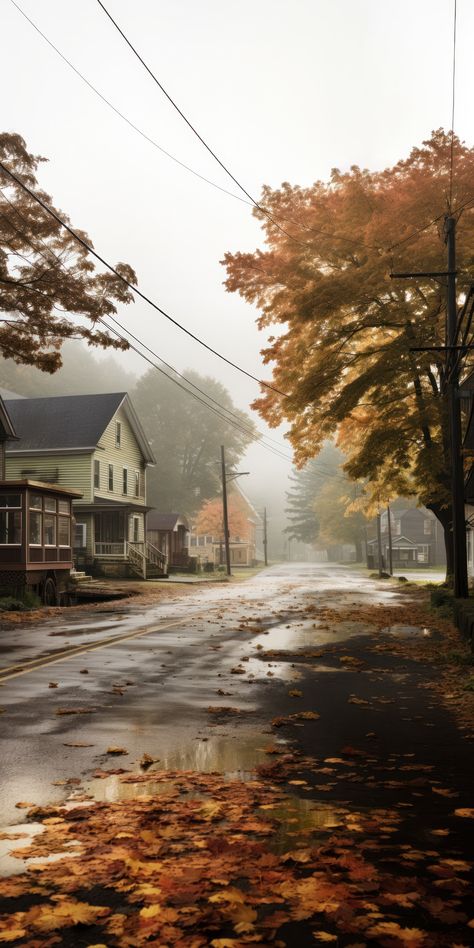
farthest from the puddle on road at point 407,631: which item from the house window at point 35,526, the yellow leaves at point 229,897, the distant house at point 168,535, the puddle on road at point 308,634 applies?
the distant house at point 168,535

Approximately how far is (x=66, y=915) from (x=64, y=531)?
Result: 100 feet

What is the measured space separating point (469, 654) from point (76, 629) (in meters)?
9.00

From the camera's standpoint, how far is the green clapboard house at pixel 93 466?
156ft

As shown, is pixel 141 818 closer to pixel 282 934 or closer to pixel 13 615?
pixel 282 934

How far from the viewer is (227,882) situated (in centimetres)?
409

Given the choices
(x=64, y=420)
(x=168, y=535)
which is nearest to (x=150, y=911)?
(x=64, y=420)

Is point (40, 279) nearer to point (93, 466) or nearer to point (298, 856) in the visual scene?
point (298, 856)

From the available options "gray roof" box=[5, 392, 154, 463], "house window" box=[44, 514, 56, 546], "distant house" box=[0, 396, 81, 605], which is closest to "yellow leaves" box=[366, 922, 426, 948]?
"distant house" box=[0, 396, 81, 605]

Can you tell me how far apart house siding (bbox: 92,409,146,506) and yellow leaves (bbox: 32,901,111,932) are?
45751 millimetres

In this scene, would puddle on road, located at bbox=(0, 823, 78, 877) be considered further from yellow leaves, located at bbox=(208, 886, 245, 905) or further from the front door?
the front door

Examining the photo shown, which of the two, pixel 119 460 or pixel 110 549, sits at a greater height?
pixel 119 460

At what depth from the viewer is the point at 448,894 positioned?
13.1 feet

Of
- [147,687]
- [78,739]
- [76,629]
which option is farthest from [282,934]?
[76,629]

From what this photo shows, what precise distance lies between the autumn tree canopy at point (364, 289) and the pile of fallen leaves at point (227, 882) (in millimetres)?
19344
